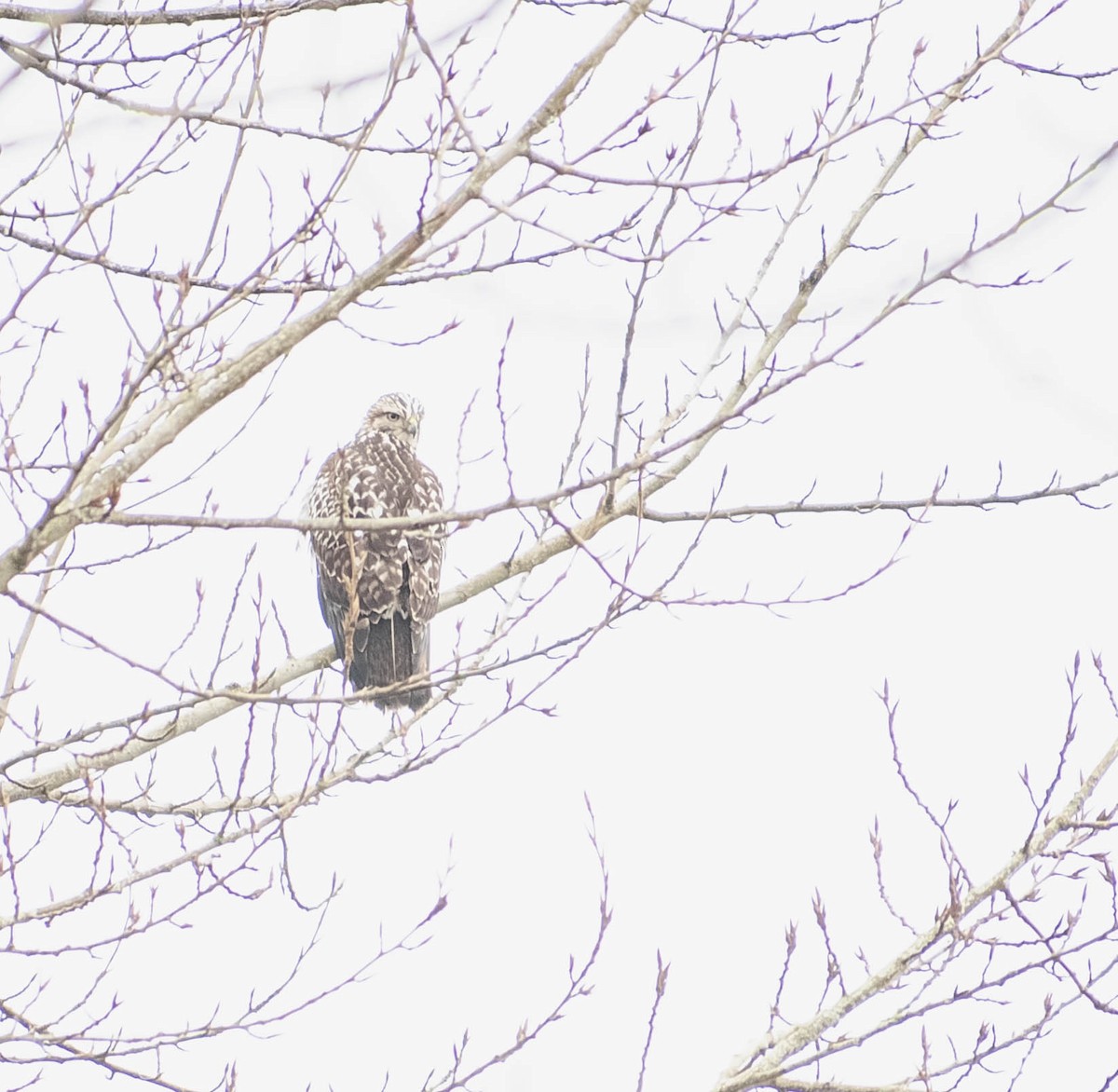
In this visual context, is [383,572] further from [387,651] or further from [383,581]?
[387,651]

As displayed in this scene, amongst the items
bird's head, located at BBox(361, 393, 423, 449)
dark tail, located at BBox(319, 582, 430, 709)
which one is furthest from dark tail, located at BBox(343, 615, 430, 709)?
→ bird's head, located at BBox(361, 393, 423, 449)

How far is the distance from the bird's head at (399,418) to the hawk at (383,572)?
0.76 meters

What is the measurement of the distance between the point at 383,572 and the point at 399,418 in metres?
1.81

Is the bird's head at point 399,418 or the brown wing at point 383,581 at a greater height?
the bird's head at point 399,418

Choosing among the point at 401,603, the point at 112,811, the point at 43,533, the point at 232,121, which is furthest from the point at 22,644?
the point at 401,603

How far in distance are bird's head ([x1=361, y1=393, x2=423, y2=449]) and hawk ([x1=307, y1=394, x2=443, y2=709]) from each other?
2.50 ft

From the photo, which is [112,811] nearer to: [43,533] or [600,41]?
[43,533]

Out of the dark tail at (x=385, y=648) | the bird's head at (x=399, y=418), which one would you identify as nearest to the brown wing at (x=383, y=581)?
the dark tail at (x=385, y=648)

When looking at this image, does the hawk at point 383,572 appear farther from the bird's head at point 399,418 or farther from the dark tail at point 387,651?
the bird's head at point 399,418

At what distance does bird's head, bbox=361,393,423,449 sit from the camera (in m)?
8.89

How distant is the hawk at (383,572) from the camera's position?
7066 mm

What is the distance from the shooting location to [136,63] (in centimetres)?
523

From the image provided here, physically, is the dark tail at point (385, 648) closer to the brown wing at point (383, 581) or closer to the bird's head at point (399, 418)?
the brown wing at point (383, 581)

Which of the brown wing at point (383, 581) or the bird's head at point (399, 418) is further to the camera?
the bird's head at point (399, 418)
